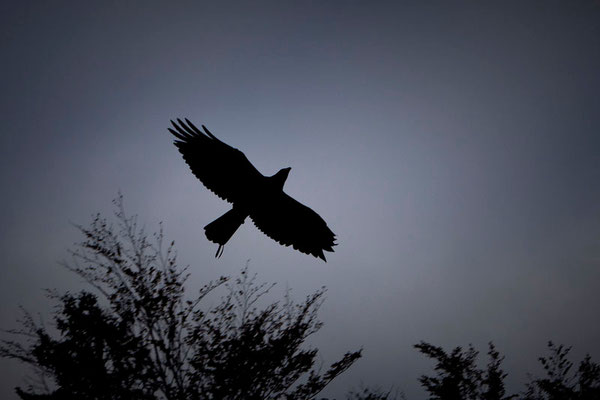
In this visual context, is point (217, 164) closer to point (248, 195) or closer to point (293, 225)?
point (248, 195)

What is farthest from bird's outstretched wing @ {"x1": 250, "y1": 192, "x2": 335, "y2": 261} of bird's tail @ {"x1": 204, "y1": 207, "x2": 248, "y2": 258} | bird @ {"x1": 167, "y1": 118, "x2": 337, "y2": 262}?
bird's tail @ {"x1": 204, "y1": 207, "x2": 248, "y2": 258}

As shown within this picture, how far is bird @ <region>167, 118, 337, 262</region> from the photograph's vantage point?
6871mm

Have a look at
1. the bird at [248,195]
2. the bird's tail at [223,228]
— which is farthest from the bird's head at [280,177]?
the bird's tail at [223,228]

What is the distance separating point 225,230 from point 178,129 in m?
2.35

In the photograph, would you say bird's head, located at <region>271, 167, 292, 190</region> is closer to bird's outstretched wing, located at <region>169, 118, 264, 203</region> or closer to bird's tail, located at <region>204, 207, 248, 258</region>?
bird's outstretched wing, located at <region>169, 118, 264, 203</region>

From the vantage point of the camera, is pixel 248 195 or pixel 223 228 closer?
pixel 223 228

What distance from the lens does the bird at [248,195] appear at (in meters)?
6.87

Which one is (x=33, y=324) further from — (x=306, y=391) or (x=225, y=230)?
(x=306, y=391)

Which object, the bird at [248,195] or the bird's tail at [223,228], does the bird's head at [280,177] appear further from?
the bird's tail at [223,228]

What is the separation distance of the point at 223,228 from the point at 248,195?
1006mm

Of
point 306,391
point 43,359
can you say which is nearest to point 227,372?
point 306,391

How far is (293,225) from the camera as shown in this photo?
25.0ft

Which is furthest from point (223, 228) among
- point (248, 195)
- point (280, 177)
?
point (280, 177)

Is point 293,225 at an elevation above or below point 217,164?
below
